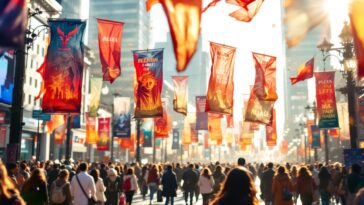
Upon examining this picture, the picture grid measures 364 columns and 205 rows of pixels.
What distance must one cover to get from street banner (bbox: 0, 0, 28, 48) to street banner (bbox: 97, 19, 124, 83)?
40.8 feet

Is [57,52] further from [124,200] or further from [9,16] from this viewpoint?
[9,16]

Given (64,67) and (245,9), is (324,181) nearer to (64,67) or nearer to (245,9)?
(245,9)

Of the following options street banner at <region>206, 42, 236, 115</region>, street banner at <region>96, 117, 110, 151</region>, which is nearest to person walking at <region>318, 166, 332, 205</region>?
street banner at <region>206, 42, 236, 115</region>

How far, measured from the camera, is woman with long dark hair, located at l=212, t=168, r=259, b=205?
461 cm

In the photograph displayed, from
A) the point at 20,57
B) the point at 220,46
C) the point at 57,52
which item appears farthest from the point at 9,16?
the point at 220,46

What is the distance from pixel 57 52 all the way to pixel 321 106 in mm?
14013

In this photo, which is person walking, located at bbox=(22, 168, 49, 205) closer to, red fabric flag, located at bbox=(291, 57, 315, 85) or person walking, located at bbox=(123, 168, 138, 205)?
person walking, located at bbox=(123, 168, 138, 205)

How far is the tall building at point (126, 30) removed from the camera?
13825cm

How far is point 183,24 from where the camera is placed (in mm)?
9695

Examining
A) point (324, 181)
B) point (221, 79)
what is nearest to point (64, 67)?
point (221, 79)

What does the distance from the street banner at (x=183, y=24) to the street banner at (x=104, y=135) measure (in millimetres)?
30864

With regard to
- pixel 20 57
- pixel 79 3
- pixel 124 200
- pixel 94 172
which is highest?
pixel 79 3

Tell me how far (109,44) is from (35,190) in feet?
36.7

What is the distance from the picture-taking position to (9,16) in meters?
6.35
